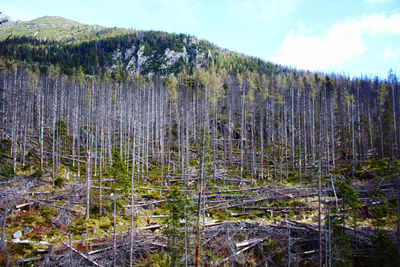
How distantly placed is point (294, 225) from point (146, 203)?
16.1 m

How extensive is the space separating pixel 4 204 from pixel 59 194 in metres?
6.60

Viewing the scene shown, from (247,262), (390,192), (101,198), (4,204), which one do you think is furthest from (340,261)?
(4,204)

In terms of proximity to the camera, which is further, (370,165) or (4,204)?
(370,165)

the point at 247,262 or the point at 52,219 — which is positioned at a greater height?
the point at 52,219

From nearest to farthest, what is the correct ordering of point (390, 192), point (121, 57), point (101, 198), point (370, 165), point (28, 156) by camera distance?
point (101, 198)
point (390, 192)
point (28, 156)
point (370, 165)
point (121, 57)

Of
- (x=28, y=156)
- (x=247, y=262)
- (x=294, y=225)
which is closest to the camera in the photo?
(x=247, y=262)

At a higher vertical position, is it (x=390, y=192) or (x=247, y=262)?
(x=390, y=192)

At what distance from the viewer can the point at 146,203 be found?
2786 centimetres

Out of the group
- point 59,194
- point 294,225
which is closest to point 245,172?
point 294,225

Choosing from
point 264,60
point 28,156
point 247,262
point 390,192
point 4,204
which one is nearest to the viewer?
point 4,204

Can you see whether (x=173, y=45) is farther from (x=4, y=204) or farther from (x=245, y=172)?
(x=4, y=204)

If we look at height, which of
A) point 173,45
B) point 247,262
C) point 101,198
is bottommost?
point 247,262

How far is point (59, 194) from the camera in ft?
81.6

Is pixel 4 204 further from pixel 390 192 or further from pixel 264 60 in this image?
pixel 264 60
